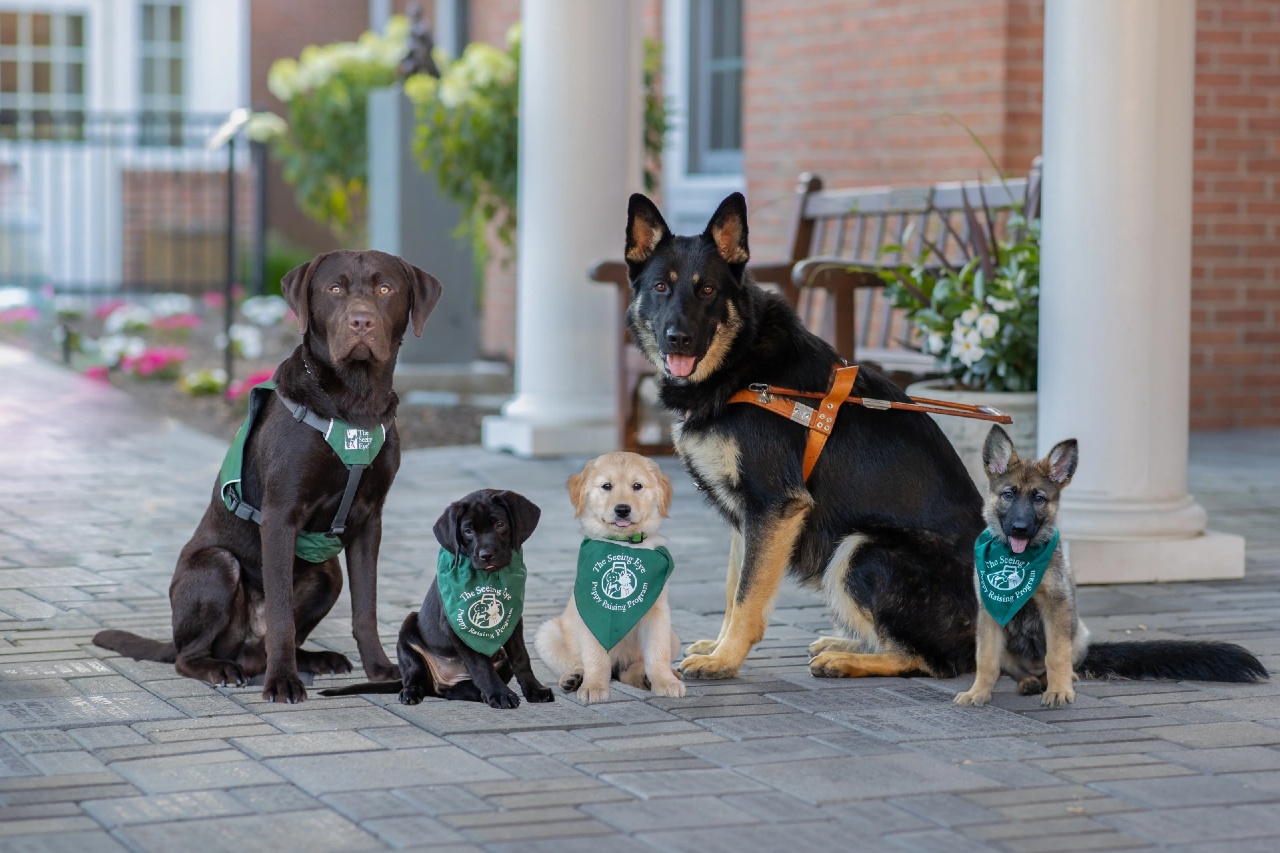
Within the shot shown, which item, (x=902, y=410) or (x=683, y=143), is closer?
(x=902, y=410)

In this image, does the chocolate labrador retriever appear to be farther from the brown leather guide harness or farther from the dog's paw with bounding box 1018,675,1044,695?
the dog's paw with bounding box 1018,675,1044,695

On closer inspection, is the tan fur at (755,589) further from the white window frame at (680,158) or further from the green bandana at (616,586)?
the white window frame at (680,158)

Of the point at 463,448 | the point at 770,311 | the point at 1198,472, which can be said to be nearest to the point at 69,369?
the point at 463,448

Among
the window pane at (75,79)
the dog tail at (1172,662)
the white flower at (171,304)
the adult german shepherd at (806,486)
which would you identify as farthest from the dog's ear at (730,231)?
the window pane at (75,79)

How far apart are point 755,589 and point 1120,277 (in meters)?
1.92

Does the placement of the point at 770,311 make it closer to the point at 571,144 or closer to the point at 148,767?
the point at 148,767

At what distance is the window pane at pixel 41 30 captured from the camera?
735 inches

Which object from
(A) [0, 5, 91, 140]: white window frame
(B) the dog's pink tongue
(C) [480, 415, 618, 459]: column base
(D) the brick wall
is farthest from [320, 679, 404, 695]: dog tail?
(A) [0, 5, 91, 140]: white window frame

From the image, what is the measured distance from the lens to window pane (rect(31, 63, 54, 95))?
1877 centimetres

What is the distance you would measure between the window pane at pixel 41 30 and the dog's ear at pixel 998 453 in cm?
1677

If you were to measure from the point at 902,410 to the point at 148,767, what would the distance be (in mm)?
2172

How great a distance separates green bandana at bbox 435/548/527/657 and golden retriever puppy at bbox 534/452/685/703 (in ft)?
0.62

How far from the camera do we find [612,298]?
8.90 meters

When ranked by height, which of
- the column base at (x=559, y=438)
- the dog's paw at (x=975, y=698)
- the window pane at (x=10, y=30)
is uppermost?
the window pane at (x=10, y=30)
